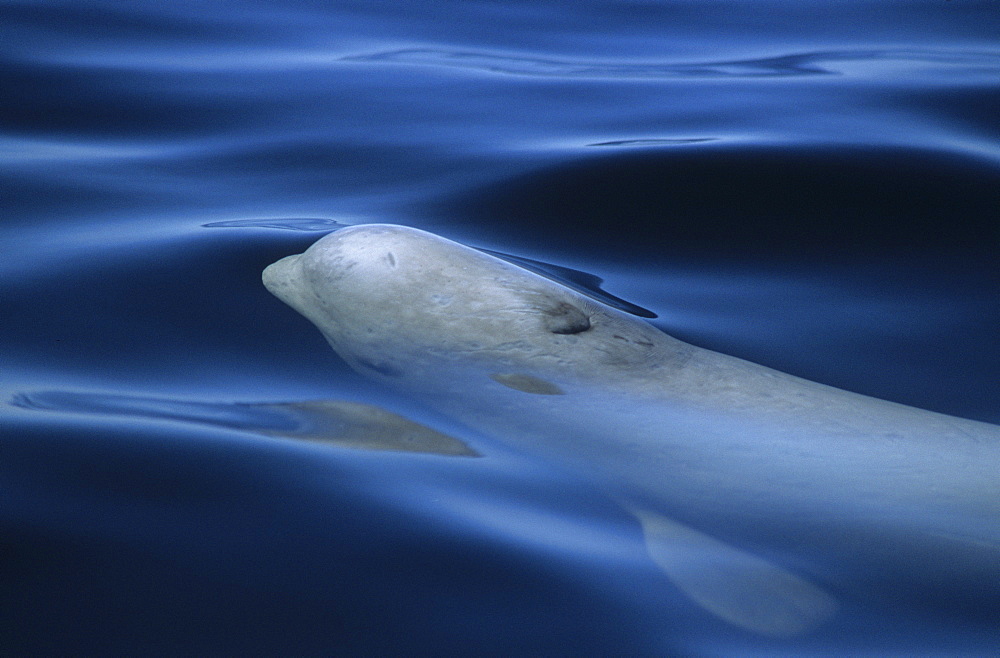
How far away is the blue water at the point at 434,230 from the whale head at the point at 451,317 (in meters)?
0.10

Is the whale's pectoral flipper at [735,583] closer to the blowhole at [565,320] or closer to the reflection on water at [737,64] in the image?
the blowhole at [565,320]

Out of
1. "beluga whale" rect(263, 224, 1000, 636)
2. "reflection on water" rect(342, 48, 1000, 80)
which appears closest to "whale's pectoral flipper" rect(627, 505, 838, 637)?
"beluga whale" rect(263, 224, 1000, 636)

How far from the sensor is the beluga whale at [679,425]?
5.75 feet

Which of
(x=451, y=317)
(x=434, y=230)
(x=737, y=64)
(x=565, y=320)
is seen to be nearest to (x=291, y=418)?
(x=451, y=317)

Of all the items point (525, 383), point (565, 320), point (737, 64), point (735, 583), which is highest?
point (737, 64)

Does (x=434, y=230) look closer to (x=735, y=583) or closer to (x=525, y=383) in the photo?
(x=525, y=383)

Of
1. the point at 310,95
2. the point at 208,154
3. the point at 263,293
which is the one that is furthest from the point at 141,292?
the point at 310,95

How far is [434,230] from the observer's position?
3176mm

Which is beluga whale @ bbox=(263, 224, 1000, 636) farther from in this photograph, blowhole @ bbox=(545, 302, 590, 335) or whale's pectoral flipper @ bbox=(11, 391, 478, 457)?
whale's pectoral flipper @ bbox=(11, 391, 478, 457)

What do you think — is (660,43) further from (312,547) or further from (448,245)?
(312,547)

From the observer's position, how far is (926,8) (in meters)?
5.98

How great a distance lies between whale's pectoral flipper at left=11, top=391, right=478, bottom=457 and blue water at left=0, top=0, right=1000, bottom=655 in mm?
17

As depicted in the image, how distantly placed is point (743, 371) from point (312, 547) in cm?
122

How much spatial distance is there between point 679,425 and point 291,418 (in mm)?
830
